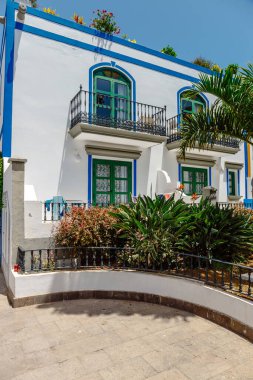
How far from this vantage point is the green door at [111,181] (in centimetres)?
1003

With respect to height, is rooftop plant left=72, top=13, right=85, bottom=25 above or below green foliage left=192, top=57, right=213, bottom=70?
below

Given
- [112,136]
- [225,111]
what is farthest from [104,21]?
[225,111]

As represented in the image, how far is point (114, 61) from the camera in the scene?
10.6 m

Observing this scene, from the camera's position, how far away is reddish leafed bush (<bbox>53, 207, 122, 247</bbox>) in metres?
5.95

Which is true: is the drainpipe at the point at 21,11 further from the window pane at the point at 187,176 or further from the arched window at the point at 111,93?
the window pane at the point at 187,176

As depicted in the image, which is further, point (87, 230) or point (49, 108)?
point (49, 108)

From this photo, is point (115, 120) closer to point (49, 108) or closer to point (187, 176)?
point (49, 108)

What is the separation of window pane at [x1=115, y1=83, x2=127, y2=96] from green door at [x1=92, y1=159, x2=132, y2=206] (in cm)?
290

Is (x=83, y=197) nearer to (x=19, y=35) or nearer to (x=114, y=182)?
(x=114, y=182)

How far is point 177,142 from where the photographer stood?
427 inches

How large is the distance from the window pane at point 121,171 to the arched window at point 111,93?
194 cm

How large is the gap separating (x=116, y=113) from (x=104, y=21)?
3792 millimetres

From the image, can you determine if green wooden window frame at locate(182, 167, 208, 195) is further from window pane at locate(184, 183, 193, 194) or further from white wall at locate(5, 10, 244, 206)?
white wall at locate(5, 10, 244, 206)

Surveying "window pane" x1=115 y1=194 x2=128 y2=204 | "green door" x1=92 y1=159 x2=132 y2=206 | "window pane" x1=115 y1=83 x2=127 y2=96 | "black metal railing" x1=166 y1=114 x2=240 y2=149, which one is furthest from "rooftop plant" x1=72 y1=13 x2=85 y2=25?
"window pane" x1=115 y1=194 x2=128 y2=204
